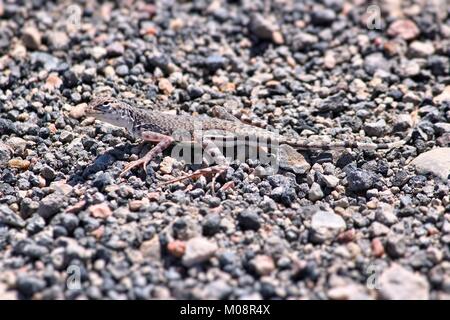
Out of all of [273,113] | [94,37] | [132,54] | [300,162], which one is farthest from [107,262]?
[94,37]

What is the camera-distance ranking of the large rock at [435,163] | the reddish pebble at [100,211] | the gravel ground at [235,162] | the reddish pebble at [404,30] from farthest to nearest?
the reddish pebble at [404,30]
the large rock at [435,163]
the reddish pebble at [100,211]
the gravel ground at [235,162]

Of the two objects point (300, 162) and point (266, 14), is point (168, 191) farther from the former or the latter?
point (266, 14)

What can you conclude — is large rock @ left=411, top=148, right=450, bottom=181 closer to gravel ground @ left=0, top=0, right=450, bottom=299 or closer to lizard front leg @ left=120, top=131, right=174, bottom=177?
gravel ground @ left=0, top=0, right=450, bottom=299

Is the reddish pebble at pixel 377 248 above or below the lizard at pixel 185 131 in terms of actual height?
below

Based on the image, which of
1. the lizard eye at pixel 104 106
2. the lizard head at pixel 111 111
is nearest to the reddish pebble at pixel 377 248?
the lizard head at pixel 111 111

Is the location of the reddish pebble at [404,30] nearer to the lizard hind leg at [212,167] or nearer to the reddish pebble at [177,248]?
the lizard hind leg at [212,167]
